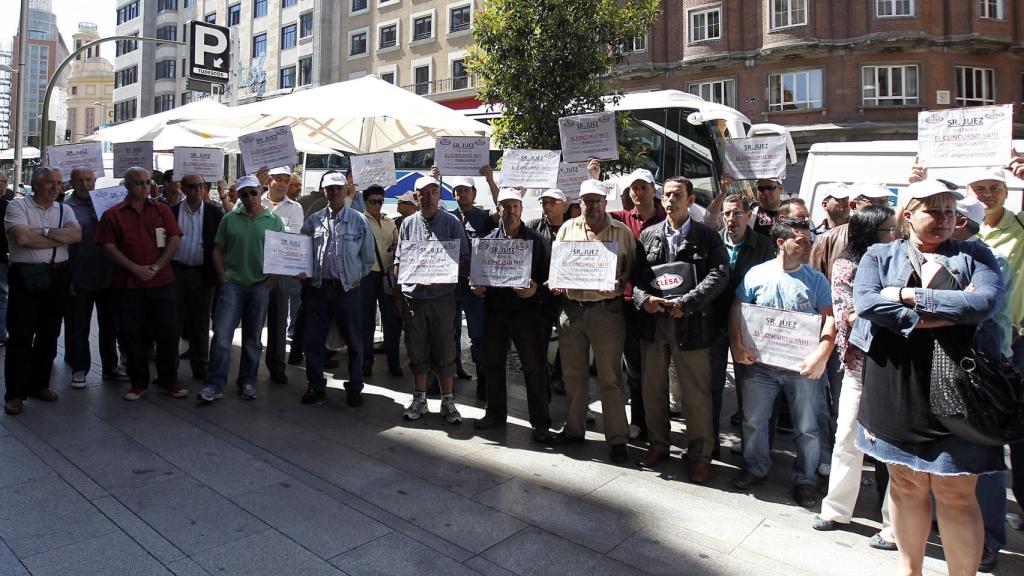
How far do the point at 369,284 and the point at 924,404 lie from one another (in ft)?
18.6

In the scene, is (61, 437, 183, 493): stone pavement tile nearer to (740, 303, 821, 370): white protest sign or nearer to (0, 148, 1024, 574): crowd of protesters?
(0, 148, 1024, 574): crowd of protesters

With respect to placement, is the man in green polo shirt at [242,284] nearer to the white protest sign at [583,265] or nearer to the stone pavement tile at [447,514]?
the stone pavement tile at [447,514]

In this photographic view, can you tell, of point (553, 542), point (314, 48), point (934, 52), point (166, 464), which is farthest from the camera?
point (314, 48)

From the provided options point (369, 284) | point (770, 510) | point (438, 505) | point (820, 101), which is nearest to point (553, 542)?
point (438, 505)

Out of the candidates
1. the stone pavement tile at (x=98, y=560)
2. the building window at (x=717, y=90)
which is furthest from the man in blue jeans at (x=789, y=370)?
the building window at (x=717, y=90)

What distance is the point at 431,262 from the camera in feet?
19.4

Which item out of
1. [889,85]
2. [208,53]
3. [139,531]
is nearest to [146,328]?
[139,531]

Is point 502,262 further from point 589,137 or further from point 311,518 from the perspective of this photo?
point 311,518

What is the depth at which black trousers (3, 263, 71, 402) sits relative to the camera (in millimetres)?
5820

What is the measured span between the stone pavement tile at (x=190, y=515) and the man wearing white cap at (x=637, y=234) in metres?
2.88

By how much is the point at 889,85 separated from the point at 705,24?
785 centimetres

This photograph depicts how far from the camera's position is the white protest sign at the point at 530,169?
6.54m

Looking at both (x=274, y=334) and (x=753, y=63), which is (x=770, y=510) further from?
(x=753, y=63)

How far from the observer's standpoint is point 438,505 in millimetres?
4348
